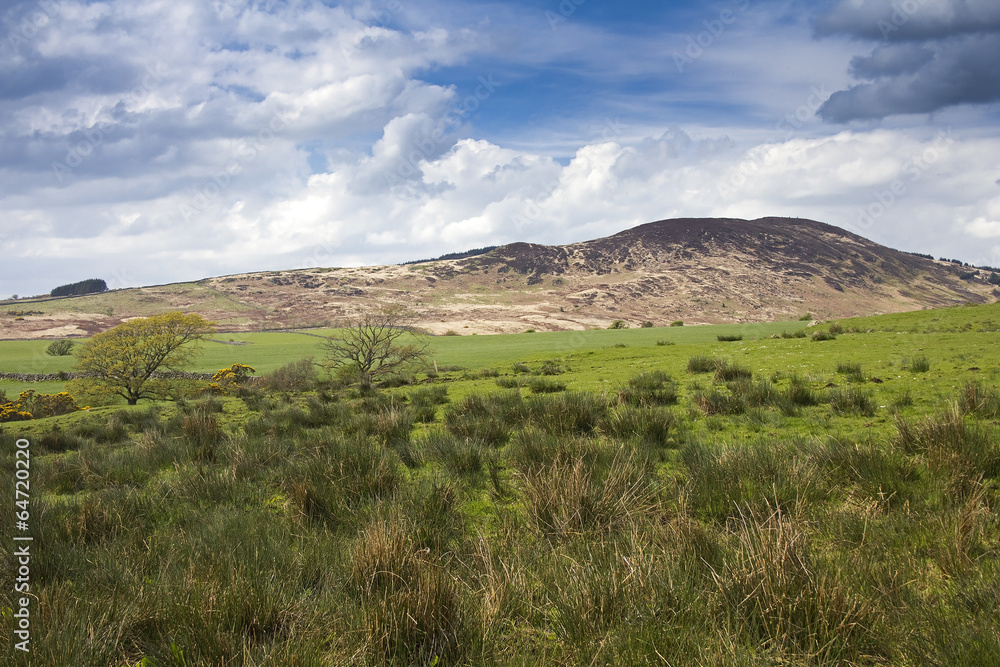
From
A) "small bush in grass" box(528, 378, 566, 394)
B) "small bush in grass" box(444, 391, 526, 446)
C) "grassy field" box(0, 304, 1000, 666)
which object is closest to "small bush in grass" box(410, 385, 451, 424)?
"small bush in grass" box(444, 391, 526, 446)

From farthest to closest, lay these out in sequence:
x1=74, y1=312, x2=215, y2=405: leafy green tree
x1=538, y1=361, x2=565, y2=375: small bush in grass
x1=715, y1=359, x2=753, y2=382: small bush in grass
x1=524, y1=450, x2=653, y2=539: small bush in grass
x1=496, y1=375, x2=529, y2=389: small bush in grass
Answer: x1=74, y1=312, x2=215, y2=405: leafy green tree
x1=538, y1=361, x2=565, y2=375: small bush in grass
x1=496, y1=375, x2=529, y2=389: small bush in grass
x1=715, y1=359, x2=753, y2=382: small bush in grass
x1=524, y1=450, x2=653, y2=539: small bush in grass

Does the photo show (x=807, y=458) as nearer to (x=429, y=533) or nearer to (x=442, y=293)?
(x=429, y=533)

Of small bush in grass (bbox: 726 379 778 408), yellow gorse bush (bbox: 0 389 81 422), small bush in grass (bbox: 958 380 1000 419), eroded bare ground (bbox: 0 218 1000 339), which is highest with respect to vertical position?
eroded bare ground (bbox: 0 218 1000 339)

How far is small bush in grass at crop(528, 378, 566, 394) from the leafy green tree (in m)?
27.0

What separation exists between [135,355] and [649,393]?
33.5 meters

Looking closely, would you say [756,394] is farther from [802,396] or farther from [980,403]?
[980,403]

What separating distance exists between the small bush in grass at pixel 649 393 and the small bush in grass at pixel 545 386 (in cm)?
258

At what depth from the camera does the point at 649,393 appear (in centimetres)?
1152

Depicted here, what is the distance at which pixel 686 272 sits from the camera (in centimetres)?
14688

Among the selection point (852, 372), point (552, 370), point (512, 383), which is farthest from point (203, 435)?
point (552, 370)

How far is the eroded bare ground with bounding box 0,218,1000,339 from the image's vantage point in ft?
354

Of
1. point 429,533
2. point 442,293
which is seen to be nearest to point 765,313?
point 442,293

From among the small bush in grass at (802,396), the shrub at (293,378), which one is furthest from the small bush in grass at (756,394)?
the shrub at (293,378)

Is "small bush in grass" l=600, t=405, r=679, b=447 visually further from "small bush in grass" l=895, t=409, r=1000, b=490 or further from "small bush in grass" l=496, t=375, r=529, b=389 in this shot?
"small bush in grass" l=496, t=375, r=529, b=389
